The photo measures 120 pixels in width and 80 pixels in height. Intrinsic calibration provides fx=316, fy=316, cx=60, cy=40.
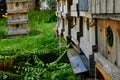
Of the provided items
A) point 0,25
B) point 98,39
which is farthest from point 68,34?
point 0,25

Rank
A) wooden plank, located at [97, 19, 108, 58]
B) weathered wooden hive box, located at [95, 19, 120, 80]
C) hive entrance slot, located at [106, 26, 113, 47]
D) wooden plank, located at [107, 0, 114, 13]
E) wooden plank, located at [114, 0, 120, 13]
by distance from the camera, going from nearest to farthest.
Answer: wooden plank, located at [114, 0, 120, 13]
wooden plank, located at [107, 0, 114, 13]
weathered wooden hive box, located at [95, 19, 120, 80]
hive entrance slot, located at [106, 26, 113, 47]
wooden plank, located at [97, 19, 108, 58]

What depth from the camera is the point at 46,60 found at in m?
7.87

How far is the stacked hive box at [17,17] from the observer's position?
15359 mm

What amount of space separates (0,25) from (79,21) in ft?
49.8

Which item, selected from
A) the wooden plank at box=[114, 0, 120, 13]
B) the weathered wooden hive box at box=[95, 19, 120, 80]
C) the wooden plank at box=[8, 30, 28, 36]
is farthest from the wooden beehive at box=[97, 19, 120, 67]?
the wooden plank at box=[8, 30, 28, 36]

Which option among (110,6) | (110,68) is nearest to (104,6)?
(110,6)

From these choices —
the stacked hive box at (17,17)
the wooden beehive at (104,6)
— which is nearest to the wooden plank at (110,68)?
the wooden beehive at (104,6)

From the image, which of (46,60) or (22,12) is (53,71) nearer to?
(46,60)

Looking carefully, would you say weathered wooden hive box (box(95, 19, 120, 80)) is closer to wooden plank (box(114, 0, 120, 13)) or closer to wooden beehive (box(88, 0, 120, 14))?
wooden beehive (box(88, 0, 120, 14))

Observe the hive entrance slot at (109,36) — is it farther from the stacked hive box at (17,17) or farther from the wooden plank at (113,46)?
the stacked hive box at (17,17)

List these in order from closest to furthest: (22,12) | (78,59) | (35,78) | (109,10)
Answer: (109,10) < (78,59) < (35,78) < (22,12)

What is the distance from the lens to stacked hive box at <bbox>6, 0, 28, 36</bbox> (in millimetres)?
15359

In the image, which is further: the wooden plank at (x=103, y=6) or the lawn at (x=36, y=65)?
the lawn at (x=36, y=65)

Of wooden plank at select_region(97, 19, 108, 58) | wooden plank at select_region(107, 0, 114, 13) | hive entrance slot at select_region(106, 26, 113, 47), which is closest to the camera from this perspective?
wooden plank at select_region(107, 0, 114, 13)
